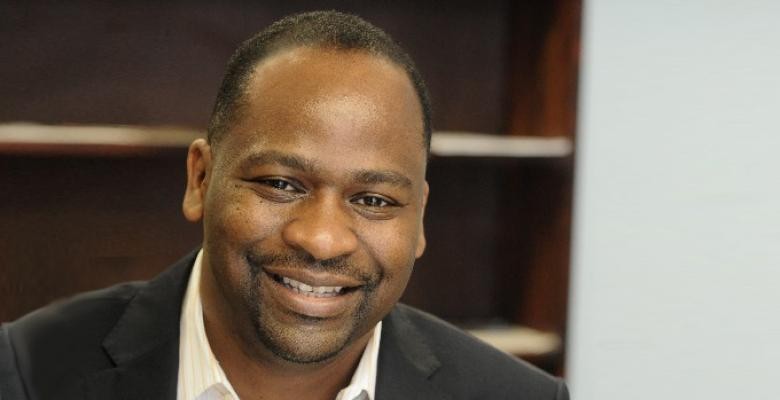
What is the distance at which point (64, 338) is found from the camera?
1502mm

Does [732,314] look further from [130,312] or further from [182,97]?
[130,312]

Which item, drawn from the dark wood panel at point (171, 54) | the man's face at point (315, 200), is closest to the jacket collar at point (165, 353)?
the man's face at point (315, 200)

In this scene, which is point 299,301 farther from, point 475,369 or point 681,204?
point 681,204

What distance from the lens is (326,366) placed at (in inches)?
59.1

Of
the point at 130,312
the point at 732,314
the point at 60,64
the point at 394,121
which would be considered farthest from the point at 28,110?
the point at 732,314

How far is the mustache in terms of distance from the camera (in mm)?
1317

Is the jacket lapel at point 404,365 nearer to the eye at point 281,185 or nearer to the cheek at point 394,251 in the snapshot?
the cheek at point 394,251

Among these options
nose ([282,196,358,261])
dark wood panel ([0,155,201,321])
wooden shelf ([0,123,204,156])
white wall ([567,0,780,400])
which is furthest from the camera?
white wall ([567,0,780,400])

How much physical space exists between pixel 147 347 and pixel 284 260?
30cm

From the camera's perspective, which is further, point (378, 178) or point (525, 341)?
point (525, 341)

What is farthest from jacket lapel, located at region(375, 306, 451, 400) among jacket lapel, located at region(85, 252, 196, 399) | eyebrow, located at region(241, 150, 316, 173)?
eyebrow, located at region(241, 150, 316, 173)

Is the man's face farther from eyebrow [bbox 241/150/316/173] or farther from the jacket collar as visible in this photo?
the jacket collar

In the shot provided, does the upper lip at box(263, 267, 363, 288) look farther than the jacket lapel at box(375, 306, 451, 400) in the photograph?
No

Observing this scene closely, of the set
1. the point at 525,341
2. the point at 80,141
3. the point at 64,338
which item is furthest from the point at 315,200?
the point at 525,341
